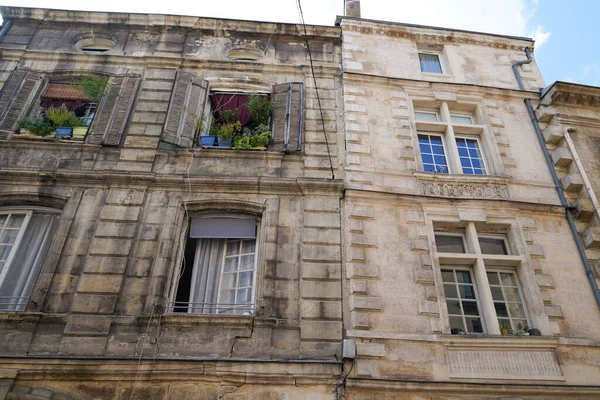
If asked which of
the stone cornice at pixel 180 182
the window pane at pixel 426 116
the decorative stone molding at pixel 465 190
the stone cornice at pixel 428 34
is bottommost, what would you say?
the stone cornice at pixel 180 182

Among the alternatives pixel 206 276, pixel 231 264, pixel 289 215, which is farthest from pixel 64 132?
pixel 289 215

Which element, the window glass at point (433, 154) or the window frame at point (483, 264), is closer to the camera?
the window frame at point (483, 264)

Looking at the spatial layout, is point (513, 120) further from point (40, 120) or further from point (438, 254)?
point (40, 120)

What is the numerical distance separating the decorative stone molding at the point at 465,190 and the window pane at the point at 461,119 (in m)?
1.97

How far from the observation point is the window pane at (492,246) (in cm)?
789

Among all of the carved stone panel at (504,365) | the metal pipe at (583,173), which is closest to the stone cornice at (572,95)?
the metal pipe at (583,173)

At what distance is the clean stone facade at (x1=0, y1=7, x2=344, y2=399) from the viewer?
604cm

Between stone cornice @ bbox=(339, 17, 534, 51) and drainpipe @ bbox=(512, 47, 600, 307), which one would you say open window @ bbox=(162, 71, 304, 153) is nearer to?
stone cornice @ bbox=(339, 17, 534, 51)

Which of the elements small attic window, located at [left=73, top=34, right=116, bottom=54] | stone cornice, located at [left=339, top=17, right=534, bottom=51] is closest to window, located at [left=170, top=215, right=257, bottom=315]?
small attic window, located at [left=73, top=34, right=116, bottom=54]

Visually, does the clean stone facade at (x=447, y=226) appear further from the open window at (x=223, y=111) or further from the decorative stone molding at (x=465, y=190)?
the open window at (x=223, y=111)

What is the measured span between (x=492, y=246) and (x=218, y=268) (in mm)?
4751

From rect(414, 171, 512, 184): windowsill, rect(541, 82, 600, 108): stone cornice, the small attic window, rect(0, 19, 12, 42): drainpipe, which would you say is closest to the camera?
rect(414, 171, 512, 184): windowsill

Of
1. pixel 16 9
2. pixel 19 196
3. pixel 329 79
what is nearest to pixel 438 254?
pixel 329 79

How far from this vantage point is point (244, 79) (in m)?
9.70
